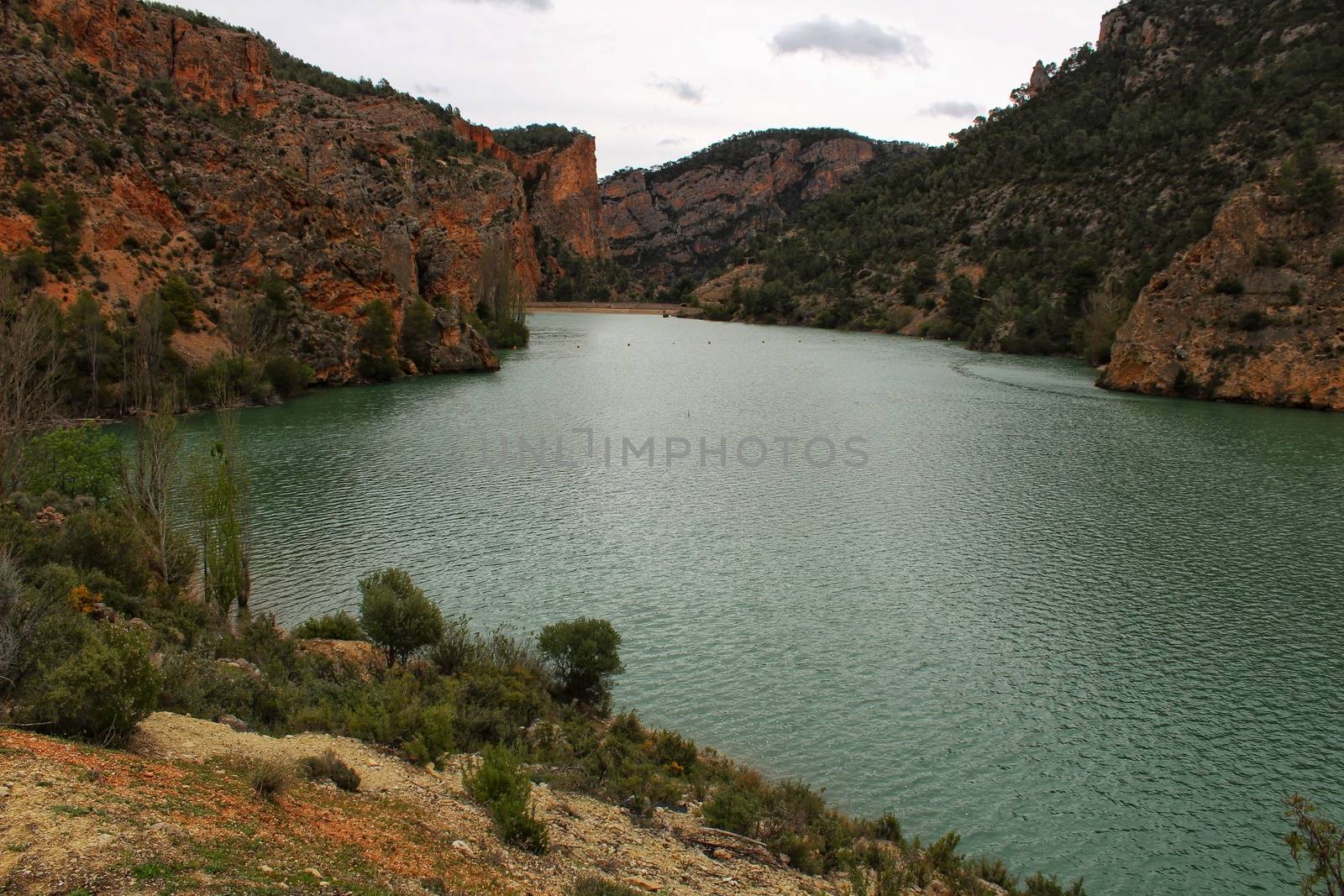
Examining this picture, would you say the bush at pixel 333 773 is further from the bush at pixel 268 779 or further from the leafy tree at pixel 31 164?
the leafy tree at pixel 31 164

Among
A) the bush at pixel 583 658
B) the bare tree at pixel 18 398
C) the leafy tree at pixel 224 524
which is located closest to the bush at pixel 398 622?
the bush at pixel 583 658

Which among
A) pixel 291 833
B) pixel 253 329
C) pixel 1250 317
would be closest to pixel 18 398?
pixel 291 833

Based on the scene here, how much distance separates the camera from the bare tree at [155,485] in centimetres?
1588

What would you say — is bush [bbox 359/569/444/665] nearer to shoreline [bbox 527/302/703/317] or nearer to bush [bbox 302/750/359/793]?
bush [bbox 302/750/359/793]

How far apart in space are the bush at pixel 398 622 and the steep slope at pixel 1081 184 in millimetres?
55953

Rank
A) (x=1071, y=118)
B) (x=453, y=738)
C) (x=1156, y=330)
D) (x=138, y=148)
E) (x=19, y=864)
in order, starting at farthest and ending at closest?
(x=1071, y=118), (x=1156, y=330), (x=138, y=148), (x=453, y=738), (x=19, y=864)

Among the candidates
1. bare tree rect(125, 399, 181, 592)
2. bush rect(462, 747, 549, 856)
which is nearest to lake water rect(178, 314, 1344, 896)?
bare tree rect(125, 399, 181, 592)

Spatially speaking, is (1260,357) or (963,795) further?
(1260,357)

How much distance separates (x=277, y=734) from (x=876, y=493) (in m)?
20.4

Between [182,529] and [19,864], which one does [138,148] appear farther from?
Result: [19,864]

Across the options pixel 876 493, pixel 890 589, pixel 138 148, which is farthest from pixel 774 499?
pixel 138 148

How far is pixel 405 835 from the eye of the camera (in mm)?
7762

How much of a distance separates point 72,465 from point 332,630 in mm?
9353

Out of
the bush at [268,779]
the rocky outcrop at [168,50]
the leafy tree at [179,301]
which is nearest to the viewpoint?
the bush at [268,779]
